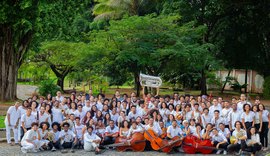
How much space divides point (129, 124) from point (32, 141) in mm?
3182

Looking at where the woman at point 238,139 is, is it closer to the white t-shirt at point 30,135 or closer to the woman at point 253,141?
the woman at point 253,141

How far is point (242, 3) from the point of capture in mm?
33438

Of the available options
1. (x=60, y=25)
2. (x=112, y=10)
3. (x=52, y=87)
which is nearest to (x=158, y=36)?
(x=60, y=25)

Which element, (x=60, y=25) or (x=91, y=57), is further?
(x=91, y=57)

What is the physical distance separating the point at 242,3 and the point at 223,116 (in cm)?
2140

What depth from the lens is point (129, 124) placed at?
45.6ft

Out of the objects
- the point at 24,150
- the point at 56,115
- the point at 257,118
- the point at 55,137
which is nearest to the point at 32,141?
the point at 24,150

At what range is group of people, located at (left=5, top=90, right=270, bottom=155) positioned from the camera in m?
13.1

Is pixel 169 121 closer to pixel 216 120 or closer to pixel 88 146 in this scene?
pixel 216 120

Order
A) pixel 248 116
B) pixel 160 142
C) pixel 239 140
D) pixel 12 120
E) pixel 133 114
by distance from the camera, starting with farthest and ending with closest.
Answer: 1. pixel 133 114
2. pixel 12 120
3. pixel 248 116
4. pixel 160 142
5. pixel 239 140

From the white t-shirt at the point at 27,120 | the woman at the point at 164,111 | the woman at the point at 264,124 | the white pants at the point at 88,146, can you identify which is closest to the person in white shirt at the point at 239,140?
the woman at the point at 264,124

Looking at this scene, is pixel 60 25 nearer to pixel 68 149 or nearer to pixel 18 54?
pixel 18 54

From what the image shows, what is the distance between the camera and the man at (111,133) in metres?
13.8

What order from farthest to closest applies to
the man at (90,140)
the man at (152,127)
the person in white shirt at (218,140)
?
the man at (152,127) < the man at (90,140) < the person in white shirt at (218,140)
